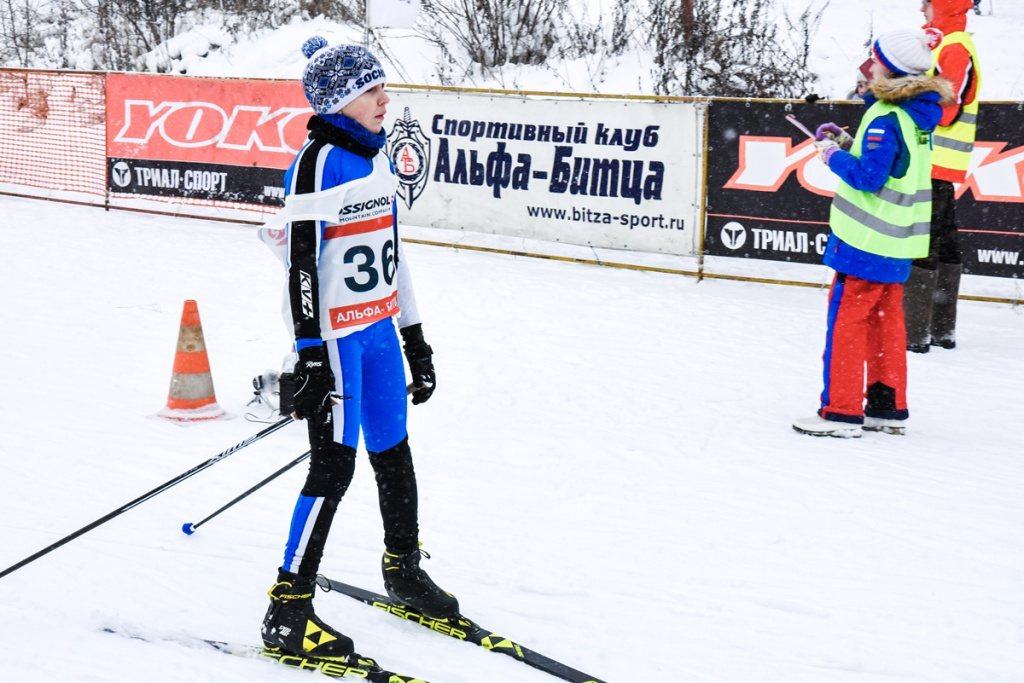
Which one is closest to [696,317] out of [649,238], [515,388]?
[649,238]

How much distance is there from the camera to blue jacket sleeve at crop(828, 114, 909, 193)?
15.6 ft

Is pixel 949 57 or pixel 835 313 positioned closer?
pixel 835 313

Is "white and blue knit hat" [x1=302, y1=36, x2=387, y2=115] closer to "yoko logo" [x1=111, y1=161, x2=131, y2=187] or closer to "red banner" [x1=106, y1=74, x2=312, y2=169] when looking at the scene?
"red banner" [x1=106, y1=74, x2=312, y2=169]

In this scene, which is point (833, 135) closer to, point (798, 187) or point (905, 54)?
point (905, 54)

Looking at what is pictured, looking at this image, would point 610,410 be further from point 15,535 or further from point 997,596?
point 15,535

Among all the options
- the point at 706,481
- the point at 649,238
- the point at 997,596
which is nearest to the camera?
the point at 997,596

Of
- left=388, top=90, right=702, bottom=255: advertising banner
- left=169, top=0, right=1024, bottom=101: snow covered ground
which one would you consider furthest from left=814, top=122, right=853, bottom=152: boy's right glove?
left=169, top=0, right=1024, bottom=101: snow covered ground

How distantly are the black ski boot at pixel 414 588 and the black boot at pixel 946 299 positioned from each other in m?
4.98

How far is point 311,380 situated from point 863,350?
128 inches

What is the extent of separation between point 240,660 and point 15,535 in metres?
1.40

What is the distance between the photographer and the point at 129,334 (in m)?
6.88

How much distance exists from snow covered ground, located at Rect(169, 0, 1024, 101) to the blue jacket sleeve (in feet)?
31.9

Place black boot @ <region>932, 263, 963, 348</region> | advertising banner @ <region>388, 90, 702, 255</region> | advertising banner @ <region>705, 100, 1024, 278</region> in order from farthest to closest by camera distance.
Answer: advertising banner @ <region>388, 90, 702, 255</region> < advertising banner @ <region>705, 100, 1024, 278</region> < black boot @ <region>932, 263, 963, 348</region>

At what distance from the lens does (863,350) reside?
5.02 meters
